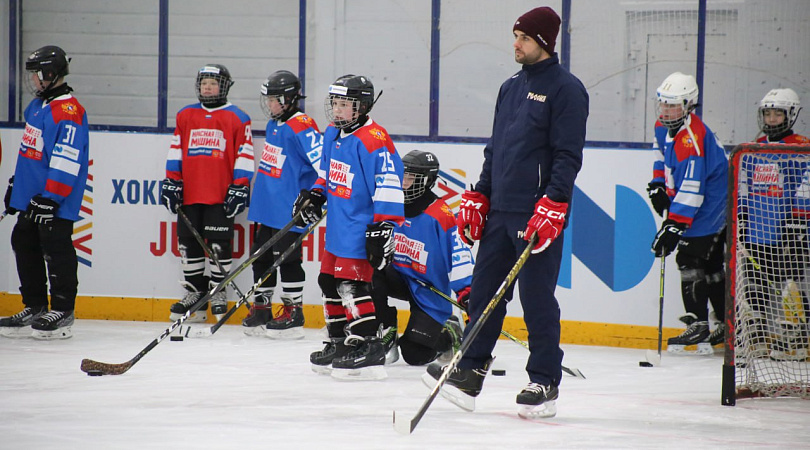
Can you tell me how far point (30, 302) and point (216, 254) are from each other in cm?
102

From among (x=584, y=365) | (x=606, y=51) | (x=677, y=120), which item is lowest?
(x=584, y=365)

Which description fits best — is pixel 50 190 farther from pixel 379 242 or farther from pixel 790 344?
pixel 790 344

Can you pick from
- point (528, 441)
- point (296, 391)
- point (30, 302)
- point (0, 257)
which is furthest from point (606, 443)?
point (0, 257)

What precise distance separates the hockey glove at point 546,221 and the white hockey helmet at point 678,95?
200 centimetres

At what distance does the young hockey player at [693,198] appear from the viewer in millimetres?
4973

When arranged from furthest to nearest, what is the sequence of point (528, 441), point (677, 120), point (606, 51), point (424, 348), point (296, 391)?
point (606, 51)
point (677, 120)
point (424, 348)
point (296, 391)
point (528, 441)

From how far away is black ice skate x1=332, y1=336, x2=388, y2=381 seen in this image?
4180 millimetres

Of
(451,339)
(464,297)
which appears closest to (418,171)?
(464,297)

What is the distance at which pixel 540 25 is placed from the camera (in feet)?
11.1

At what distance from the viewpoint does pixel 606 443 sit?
3172 mm

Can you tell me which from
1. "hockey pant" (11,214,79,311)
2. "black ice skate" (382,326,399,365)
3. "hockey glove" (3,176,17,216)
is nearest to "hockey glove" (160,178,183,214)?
"hockey pant" (11,214,79,311)

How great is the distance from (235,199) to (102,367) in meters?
1.64

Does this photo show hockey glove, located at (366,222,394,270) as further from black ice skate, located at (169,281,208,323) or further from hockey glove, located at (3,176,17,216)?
hockey glove, located at (3,176,17,216)

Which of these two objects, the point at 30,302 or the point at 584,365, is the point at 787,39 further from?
the point at 30,302
